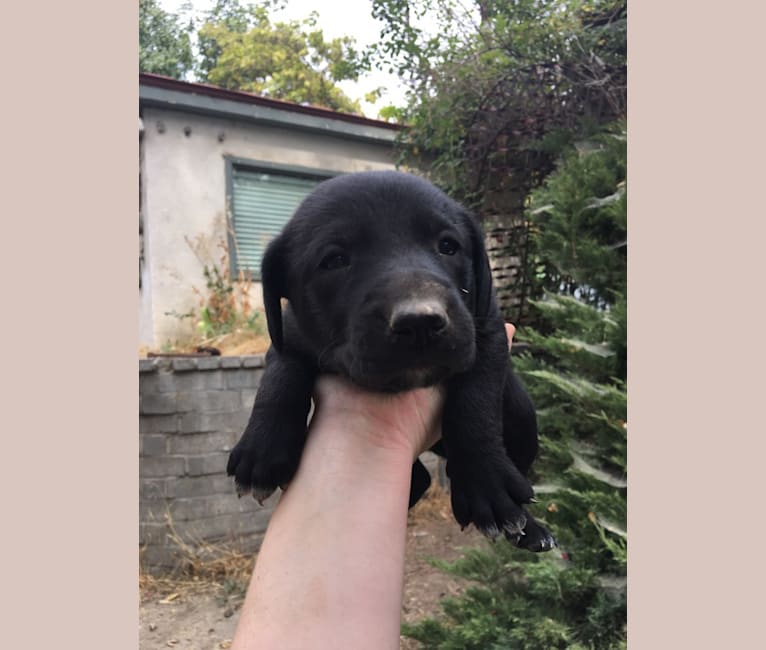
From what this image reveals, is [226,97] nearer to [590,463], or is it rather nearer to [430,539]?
[430,539]

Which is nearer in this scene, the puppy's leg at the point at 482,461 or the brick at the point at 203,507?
the puppy's leg at the point at 482,461

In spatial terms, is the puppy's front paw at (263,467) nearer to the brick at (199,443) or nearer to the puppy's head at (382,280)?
the puppy's head at (382,280)

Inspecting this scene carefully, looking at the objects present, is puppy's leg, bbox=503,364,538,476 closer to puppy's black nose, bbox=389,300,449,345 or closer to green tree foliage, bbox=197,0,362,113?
puppy's black nose, bbox=389,300,449,345

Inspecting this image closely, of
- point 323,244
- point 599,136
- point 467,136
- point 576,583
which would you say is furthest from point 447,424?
point 467,136

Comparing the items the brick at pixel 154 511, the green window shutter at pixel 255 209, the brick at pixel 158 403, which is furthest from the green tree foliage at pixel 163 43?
the brick at pixel 154 511

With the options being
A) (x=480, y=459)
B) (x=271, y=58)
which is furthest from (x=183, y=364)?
(x=271, y=58)

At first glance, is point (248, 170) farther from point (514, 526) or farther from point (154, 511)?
point (514, 526)

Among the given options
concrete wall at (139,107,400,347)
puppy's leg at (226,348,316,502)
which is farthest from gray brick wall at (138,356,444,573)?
puppy's leg at (226,348,316,502)
